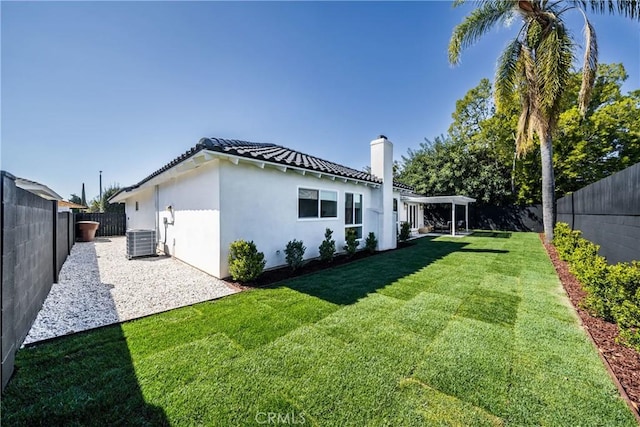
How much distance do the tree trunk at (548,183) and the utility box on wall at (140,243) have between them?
18.3m

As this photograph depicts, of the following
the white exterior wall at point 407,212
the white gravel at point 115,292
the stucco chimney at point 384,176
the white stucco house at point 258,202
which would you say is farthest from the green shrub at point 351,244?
the white exterior wall at point 407,212

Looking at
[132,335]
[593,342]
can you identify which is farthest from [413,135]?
[132,335]

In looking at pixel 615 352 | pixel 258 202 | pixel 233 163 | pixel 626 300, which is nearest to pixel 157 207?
pixel 258 202

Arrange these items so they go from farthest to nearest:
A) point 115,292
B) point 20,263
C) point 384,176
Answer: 1. point 384,176
2. point 115,292
3. point 20,263

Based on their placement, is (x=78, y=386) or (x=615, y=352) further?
(x=615, y=352)

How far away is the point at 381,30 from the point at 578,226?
11.1 meters

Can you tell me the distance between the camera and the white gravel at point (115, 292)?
13.9 feet

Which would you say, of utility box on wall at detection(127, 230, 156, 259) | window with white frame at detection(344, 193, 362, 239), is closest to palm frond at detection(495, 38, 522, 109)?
window with white frame at detection(344, 193, 362, 239)

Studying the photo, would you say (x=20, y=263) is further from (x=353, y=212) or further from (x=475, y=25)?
(x=475, y=25)

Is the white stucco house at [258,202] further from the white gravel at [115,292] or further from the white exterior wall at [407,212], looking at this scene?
the white exterior wall at [407,212]

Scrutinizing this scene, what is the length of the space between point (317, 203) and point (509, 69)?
11269 millimetres

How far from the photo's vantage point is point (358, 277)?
23.1ft

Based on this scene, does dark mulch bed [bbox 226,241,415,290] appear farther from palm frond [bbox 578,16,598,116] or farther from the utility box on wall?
palm frond [bbox 578,16,598,116]

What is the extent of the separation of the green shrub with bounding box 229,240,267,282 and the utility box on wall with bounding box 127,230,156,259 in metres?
5.73
